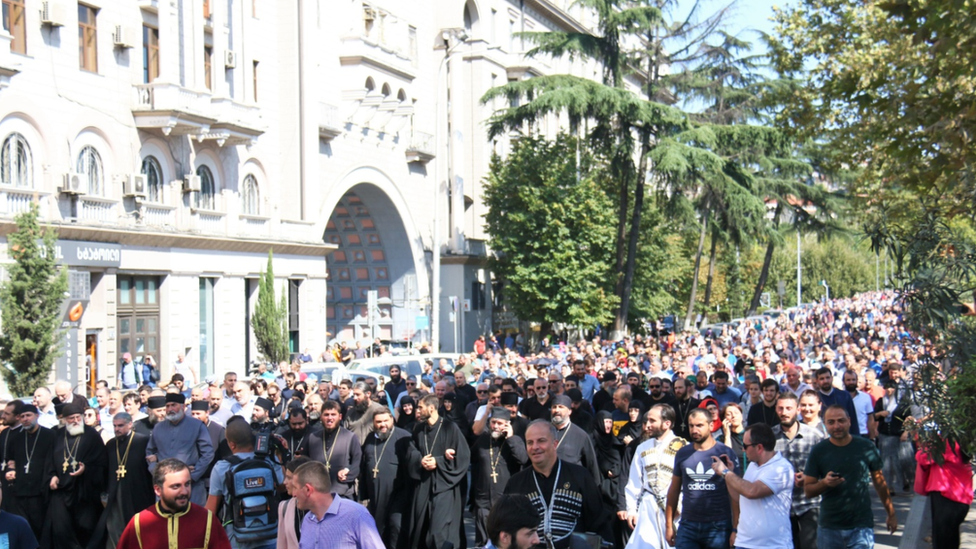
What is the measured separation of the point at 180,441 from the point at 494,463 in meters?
3.05

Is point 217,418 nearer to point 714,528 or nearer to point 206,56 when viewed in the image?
point 714,528

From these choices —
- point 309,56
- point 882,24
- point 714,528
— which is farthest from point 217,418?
point 309,56

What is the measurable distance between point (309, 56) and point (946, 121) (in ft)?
97.0

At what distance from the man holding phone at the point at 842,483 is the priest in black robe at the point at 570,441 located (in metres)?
1.78

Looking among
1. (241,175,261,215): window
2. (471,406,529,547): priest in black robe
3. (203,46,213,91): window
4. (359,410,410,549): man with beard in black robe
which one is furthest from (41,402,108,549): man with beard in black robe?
(241,175,261,215): window

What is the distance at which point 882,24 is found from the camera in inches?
677

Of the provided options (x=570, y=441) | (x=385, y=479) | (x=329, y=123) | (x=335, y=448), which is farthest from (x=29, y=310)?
(x=329, y=123)

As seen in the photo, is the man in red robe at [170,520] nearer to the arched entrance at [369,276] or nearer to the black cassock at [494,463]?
the black cassock at [494,463]

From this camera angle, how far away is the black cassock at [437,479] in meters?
10.9

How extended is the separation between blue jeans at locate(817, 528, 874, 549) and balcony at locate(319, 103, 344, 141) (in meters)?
34.6

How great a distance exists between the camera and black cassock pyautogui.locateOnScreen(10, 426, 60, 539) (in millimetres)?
11641

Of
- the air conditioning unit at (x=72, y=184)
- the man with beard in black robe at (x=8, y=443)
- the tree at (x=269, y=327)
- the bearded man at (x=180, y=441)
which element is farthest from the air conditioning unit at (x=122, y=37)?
the bearded man at (x=180, y=441)

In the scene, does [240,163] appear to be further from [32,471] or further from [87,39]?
[32,471]

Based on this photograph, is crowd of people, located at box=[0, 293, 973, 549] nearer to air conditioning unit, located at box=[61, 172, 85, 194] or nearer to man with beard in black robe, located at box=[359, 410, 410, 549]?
man with beard in black robe, located at box=[359, 410, 410, 549]
